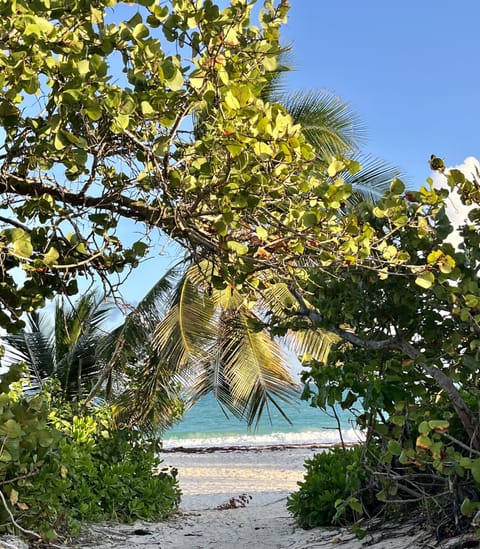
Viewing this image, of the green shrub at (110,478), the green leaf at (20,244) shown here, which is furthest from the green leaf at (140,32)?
the green shrub at (110,478)

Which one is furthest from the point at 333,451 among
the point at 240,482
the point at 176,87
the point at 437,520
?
the point at 240,482

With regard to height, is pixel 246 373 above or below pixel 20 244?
below

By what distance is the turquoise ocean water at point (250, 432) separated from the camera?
33156 millimetres

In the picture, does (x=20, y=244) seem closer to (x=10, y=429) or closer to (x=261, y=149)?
(x=10, y=429)

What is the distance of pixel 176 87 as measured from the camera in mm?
2514

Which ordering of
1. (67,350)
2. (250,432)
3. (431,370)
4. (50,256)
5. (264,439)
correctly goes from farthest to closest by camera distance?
(264,439) → (250,432) → (67,350) → (431,370) → (50,256)

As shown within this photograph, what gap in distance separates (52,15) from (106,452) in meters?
5.16

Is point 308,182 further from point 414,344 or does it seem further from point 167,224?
point 414,344

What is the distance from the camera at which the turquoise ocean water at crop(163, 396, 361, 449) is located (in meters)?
33.2

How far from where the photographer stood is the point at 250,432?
2934cm

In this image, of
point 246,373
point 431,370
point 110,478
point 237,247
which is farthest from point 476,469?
point 246,373

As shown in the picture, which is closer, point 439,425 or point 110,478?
point 439,425

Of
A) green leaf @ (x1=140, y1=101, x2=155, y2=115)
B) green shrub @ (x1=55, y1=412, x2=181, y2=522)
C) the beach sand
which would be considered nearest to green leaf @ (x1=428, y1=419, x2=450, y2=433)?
the beach sand

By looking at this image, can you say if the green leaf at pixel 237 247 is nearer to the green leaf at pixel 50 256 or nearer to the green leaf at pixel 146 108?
the green leaf at pixel 146 108
